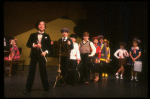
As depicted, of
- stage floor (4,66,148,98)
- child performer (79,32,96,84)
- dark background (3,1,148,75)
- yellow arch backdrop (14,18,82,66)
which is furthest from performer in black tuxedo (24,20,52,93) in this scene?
yellow arch backdrop (14,18,82,66)

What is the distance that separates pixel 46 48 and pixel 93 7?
4.86 m

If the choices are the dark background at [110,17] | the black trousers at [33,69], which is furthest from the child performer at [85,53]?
the dark background at [110,17]

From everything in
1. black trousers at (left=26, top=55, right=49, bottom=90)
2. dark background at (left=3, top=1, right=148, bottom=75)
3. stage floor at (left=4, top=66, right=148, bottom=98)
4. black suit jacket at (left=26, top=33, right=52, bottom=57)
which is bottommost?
stage floor at (left=4, top=66, right=148, bottom=98)

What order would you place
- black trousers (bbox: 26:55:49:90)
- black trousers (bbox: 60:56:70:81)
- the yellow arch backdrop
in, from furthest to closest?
the yellow arch backdrop < black trousers (bbox: 60:56:70:81) < black trousers (bbox: 26:55:49:90)

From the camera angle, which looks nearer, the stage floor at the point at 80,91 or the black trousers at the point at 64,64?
the stage floor at the point at 80,91

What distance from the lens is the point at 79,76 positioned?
406 cm

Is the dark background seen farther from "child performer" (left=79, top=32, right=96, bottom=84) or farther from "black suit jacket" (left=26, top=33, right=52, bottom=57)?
"black suit jacket" (left=26, top=33, right=52, bottom=57)

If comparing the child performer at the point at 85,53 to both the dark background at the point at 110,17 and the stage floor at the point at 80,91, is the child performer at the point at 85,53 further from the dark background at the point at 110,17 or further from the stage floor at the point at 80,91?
the dark background at the point at 110,17

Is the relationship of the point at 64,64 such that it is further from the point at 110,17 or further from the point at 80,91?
the point at 110,17

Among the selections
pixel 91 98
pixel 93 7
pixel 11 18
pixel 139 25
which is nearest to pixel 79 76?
pixel 91 98

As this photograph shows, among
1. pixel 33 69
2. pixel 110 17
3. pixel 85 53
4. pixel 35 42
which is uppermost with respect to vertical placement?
pixel 110 17

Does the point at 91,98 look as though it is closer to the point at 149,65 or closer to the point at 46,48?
the point at 46,48

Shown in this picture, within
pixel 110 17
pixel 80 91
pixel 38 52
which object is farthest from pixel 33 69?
pixel 110 17

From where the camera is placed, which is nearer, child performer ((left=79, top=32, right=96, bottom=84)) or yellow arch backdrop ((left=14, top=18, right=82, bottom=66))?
child performer ((left=79, top=32, right=96, bottom=84))
